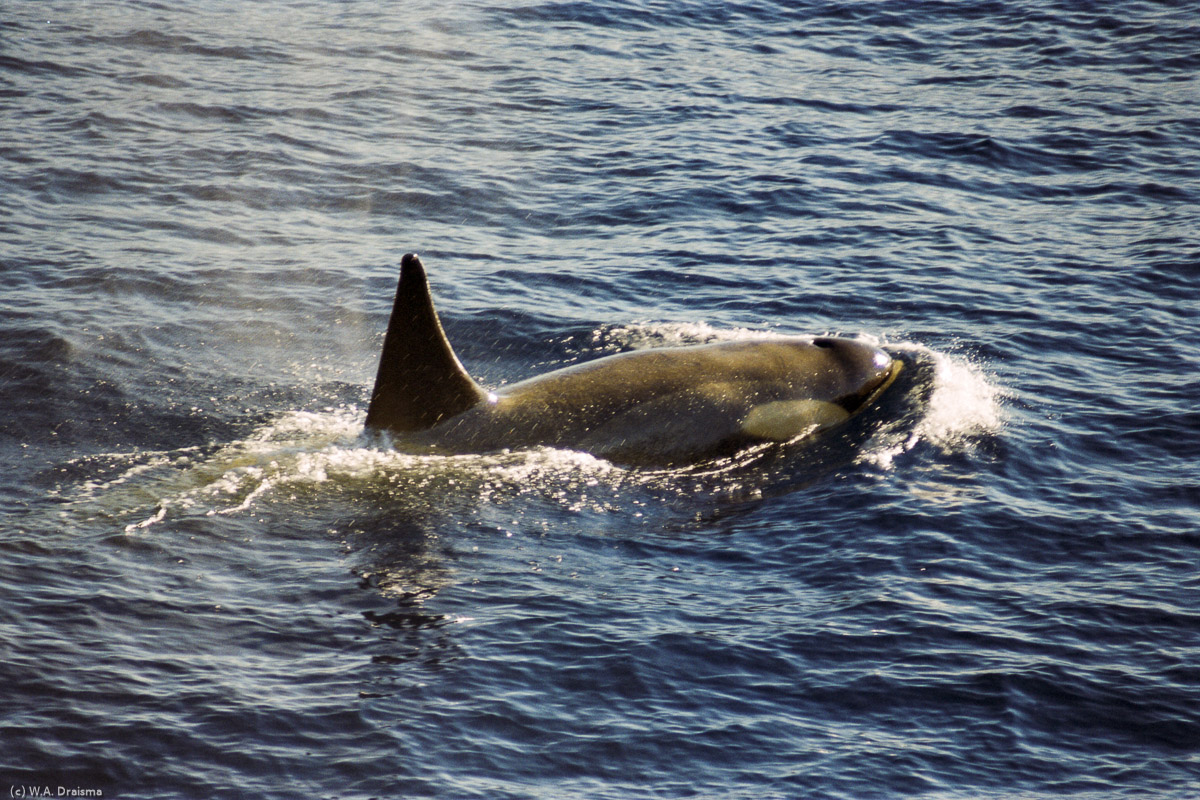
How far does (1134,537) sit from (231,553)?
8020 millimetres

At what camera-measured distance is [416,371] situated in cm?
1209

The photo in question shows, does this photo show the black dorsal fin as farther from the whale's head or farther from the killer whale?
the whale's head

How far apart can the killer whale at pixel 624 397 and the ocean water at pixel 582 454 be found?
0.31m

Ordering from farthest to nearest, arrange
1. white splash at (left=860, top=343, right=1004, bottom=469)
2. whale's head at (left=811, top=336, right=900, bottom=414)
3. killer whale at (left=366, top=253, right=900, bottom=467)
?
whale's head at (left=811, top=336, right=900, bottom=414), white splash at (left=860, top=343, right=1004, bottom=469), killer whale at (left=366, top=253, right=900, bottom=467)

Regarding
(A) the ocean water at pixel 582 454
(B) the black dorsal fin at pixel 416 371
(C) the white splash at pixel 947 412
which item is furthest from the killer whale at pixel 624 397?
(C) the white splash at pixel 947 412

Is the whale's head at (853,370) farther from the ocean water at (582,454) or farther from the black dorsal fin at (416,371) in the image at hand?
the black dorsal fin at (416,371)

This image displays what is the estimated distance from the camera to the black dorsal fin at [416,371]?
1177 centimetres

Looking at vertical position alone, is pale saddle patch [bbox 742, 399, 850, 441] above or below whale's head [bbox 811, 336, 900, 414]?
below

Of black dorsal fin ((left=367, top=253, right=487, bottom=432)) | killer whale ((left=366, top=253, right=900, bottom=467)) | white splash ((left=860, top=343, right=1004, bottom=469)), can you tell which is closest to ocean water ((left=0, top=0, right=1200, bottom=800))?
white splash ((left=860, top=343, right=1004, bottom=469))

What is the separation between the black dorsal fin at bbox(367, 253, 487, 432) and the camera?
38.6 feet

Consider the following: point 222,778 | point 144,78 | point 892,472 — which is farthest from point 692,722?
point 144,78

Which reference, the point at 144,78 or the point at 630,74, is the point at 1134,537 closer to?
the point at 630,74

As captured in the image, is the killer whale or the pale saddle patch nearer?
the killer whale

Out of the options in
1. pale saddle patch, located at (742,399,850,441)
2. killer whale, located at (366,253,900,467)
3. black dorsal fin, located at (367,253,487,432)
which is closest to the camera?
black dorsal fin, located at (367,253,487,432)
